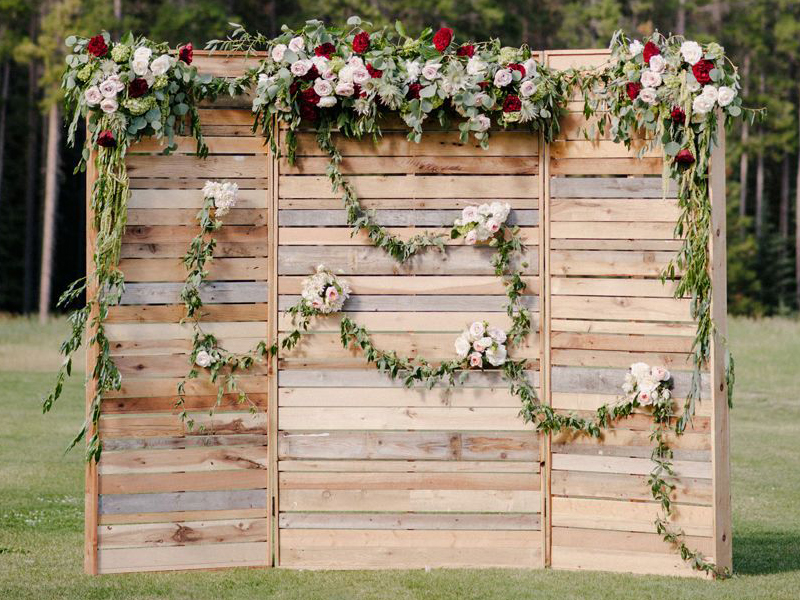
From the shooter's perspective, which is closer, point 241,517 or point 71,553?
point 241,517

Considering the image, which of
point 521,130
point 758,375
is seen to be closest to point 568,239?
point 521,130

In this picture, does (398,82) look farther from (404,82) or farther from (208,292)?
(208,292)

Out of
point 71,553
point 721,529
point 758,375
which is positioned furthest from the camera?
point 758,375

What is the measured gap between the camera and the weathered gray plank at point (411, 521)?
19.3 ft

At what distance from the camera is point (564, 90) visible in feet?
19.1

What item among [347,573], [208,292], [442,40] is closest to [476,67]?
[442,40]

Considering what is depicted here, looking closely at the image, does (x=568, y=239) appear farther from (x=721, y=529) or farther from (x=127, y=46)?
(x=127, y=46)

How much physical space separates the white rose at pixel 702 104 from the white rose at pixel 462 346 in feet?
5.68

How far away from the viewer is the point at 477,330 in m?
5.82

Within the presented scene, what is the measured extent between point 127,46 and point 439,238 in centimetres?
199

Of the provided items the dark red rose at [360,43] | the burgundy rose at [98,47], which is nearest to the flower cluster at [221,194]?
the burgundy rose at [98,47]

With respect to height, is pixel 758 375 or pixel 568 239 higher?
pixel 568 239

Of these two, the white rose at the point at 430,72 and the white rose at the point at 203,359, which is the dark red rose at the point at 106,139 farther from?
the white rose at the point at 430,72

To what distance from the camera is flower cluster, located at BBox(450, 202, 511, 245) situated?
5762 mm
